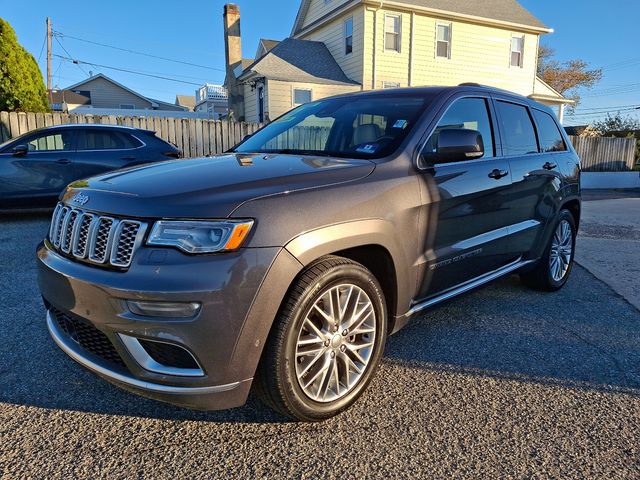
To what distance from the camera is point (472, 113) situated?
3.60 metres

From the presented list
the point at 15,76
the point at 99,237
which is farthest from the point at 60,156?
the point at 99,237

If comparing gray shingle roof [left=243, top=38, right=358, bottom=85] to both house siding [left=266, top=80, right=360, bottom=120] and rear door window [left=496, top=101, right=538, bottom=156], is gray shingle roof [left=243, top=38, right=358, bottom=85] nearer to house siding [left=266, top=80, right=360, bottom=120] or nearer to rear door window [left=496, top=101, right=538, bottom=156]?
house siding [left=266, top=80, right=360, bottom=120]

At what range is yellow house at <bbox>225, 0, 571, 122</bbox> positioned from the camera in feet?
58.3

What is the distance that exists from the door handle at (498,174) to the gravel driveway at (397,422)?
119 centimetres

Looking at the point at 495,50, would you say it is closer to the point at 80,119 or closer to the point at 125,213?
the point at 80,119

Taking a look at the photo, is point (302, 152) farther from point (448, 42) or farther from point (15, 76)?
point (448, 42)

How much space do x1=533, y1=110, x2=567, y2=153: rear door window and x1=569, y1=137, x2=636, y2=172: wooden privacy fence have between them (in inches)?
599

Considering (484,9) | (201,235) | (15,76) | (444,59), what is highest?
(484,9)

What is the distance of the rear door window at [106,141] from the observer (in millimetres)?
8062

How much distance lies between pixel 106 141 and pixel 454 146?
22.9 ft

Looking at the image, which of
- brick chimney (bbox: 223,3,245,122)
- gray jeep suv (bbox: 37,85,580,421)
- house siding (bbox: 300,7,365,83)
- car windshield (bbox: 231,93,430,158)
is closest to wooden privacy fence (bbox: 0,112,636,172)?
car windshield (bbox: 231,93,430,158)

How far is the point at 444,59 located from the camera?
19438 millimetres

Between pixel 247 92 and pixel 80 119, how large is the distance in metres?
9.64

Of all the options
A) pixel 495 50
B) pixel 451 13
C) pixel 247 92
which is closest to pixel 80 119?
pixel 247 92
